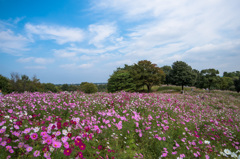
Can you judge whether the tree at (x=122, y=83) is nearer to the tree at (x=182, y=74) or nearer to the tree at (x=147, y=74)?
the tree at (x=147, y=74)

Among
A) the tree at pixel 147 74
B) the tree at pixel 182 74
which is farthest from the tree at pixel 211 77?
the tree at pixel 147 74

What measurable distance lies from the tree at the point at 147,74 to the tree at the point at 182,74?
3112mm

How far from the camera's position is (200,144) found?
3.81m

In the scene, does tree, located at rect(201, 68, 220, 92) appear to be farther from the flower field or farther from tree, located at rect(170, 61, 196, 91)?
the flower field

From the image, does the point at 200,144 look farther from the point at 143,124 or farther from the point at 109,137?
the point at 109,137

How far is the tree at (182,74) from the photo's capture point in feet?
101

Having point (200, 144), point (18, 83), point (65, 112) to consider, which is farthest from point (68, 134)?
point (18, 83)

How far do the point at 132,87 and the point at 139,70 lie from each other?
522 centimetres

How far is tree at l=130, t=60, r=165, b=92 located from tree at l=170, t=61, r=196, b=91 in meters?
3.11

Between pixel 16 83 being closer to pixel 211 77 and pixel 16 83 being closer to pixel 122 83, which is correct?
pixel 122 83

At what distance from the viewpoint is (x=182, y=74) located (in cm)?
3088

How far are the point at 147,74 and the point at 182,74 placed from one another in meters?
8.51

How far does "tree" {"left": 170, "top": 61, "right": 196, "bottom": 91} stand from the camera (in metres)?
30.9

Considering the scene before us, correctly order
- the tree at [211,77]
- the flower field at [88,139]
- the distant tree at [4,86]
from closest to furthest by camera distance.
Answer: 1. the flower field at [88,139]
2. the tree at [211,77]
3. the distant tree at [4,86]
